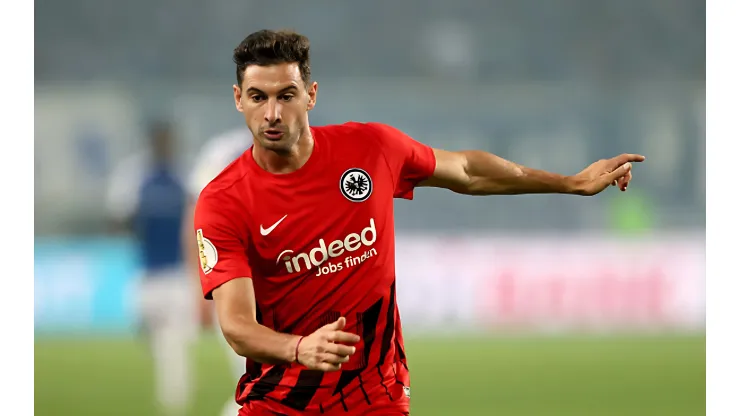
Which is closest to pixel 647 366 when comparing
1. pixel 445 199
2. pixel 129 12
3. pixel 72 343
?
pixel 445 199

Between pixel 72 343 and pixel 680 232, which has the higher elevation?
pixel 680 232

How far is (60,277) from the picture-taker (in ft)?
48.0

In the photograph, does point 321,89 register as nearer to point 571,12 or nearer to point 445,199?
point 445,199

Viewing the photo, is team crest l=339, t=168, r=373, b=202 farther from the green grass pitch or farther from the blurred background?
the blurred background

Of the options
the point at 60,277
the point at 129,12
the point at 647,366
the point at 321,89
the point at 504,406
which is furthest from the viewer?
the point at 129,12

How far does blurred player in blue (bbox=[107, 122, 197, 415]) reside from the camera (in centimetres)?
923

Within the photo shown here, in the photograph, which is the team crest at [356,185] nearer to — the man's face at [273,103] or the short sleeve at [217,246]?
the man's face at [273,103]

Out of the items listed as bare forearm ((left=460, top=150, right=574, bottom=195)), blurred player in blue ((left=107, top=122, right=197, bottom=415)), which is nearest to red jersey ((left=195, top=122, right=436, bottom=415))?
bare forearm ((left=460, top=150, right=574, bottom=195))

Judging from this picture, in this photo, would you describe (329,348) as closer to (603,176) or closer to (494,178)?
(494,178)

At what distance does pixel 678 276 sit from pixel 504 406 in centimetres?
602

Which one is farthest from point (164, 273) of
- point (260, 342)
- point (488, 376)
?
point (260, 342)

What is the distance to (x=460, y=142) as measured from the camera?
55.4 ft

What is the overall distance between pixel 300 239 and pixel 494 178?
0.95 meters

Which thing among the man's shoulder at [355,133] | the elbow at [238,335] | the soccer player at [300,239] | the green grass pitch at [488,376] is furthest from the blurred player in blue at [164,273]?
the elbow at [238,335]
